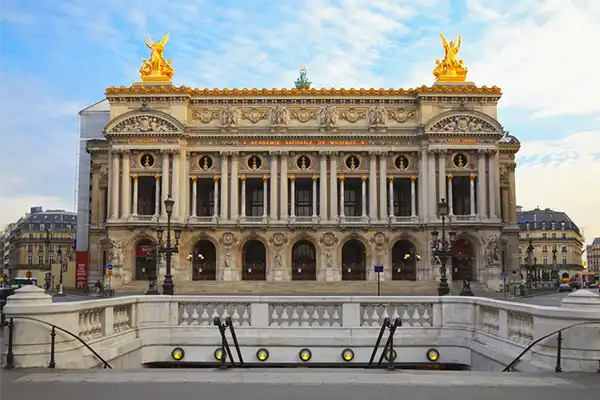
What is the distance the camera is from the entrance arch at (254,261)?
73.9 meters

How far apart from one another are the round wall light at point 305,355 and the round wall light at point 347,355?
0.88 meters

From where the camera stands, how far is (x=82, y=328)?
16.1 m

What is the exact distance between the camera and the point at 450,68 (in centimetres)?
7675

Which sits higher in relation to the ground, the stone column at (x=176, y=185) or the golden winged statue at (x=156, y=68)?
the golden winged statue at (x=156, y=68)

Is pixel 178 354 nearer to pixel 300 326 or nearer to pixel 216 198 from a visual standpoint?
pixel 300 326

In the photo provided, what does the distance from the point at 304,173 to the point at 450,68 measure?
1926cm

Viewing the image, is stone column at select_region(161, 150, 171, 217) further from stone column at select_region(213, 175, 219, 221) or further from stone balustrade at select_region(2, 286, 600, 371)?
stone balustrade at select_region(2, 286, 600, 371)

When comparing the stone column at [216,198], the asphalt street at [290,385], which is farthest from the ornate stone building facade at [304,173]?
the asphalt street at [290,385]

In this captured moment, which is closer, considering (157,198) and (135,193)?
(157,198)

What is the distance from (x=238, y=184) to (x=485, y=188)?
25065 mm

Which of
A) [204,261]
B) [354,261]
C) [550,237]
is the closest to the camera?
[204,261]

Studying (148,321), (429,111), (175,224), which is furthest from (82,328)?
(429,111)

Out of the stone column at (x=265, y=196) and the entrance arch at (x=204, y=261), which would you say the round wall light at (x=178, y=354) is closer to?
the stone column at (x=265, y=196)

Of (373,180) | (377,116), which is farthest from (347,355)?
(377,116)
